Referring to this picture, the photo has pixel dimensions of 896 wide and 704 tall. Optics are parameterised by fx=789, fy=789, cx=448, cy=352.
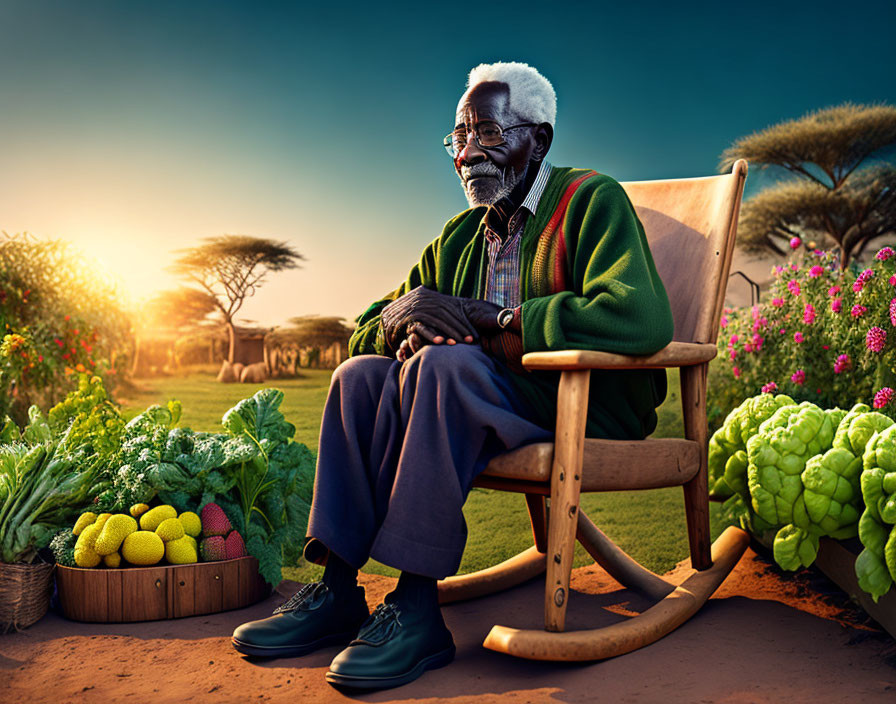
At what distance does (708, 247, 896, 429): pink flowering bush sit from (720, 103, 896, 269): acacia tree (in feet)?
39.5

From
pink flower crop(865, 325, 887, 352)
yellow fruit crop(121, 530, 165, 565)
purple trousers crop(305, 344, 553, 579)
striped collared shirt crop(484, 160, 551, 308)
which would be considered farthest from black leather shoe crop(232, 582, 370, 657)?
pink flower crop(865, 325, 887, 352)

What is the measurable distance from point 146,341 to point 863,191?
562 inches

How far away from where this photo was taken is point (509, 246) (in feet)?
8.16

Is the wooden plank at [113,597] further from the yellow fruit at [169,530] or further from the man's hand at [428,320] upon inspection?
the man's hand at [428,320]

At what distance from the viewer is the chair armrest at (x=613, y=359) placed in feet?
6.40

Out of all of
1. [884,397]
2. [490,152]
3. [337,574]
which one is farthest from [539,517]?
[884,397]

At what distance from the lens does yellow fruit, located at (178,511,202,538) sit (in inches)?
103

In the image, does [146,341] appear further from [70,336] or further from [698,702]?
[698,702]

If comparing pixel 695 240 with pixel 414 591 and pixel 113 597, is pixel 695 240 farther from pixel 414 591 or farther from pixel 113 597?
pixel 113 597

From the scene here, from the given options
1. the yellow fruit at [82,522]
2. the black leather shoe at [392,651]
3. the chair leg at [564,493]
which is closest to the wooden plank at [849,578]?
the chair leg at [564,493]

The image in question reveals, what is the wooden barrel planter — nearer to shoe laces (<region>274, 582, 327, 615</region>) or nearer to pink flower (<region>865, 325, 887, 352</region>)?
shoe laces (<region>274, 582, 327, 615</region>)

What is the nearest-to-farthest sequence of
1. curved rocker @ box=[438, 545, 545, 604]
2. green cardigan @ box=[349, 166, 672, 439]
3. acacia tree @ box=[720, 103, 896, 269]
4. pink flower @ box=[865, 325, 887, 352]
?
green cardigan @ box=[349, 166, 672, 439]
curved rocker @ box=[438, 545, 545, 604]
pink flower @ box=[865, 325, 887, 352]
acacia tree @ box=[720, 103, 896, 269]

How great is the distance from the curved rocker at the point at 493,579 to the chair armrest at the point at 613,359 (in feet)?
3.24

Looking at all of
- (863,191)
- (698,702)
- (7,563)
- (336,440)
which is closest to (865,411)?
(698,702)
